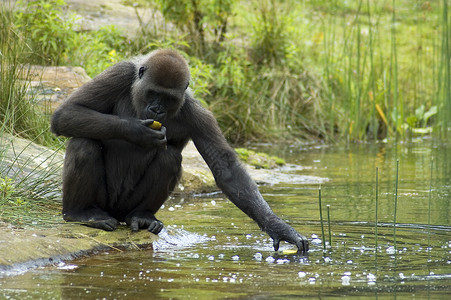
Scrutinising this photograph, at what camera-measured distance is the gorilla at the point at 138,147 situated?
18.2ft

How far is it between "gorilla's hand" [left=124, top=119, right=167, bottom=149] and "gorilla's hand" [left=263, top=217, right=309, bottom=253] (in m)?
1.05

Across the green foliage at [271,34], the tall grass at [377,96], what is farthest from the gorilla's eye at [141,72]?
the green foliage at [271,34]

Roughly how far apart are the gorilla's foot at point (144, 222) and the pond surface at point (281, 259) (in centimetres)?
9

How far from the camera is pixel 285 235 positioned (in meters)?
5.47

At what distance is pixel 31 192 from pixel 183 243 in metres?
1.46

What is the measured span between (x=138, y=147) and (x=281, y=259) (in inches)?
62.3

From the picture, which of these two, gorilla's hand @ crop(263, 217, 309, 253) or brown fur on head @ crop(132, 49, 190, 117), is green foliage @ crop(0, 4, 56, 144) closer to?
brown fur on head @ crop(132, 49, 190, 117)

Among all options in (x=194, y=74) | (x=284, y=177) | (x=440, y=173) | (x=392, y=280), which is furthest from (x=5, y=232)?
(x=194, y=74)

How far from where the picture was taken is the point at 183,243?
5609mm

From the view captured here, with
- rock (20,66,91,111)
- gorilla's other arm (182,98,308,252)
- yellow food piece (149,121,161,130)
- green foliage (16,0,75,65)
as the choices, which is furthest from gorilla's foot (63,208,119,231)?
green foliage (16,0,75,65)

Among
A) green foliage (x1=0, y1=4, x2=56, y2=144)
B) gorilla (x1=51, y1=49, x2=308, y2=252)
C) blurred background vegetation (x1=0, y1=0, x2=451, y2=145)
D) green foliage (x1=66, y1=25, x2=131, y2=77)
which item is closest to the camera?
gorilla (x1=51, y1=49, x2=308, y2=252)

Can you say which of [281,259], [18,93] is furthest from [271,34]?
[281,259]

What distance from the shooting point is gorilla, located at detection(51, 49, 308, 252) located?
5555mm

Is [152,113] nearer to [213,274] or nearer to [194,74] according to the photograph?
[213,274]
